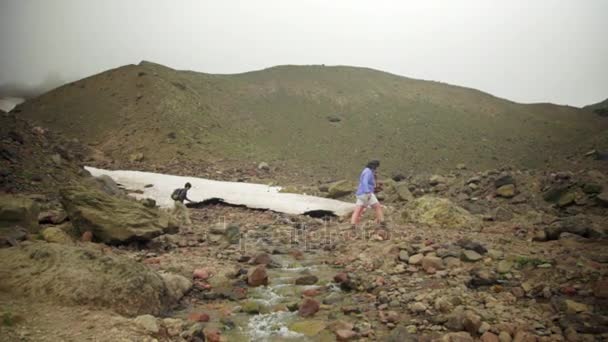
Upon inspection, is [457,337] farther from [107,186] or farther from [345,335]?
[107,186]

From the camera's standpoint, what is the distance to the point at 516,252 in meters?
6.89

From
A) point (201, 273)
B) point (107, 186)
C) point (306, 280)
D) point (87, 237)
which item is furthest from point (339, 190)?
point (87, 237)

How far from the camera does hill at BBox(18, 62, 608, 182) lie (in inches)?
1184

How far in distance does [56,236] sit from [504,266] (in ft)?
25.1

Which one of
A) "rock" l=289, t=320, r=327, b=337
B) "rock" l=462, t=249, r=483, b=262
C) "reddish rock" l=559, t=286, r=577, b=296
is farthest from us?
"rock" l=462, t=249, r=483, b=262

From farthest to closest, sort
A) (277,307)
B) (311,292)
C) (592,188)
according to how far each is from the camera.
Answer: (592,188) < (311,292) < (277,307)

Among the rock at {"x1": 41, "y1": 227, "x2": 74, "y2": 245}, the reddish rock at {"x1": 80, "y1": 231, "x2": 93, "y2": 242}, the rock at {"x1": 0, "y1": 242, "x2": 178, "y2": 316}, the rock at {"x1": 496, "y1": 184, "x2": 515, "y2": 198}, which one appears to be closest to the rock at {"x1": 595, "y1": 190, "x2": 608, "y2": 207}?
the rock at {"x1": 496, "y1": 184, "x2": 515, "y2": 198}

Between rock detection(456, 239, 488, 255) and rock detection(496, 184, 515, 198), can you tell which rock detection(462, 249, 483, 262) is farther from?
rock detection(496, 184, 515, 198)

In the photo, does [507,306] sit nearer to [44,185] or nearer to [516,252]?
[516,252]

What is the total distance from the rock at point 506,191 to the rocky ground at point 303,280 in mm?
2438

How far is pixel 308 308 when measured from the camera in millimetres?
5539

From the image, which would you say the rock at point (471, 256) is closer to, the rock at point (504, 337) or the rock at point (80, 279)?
the rock at point (504, 337)

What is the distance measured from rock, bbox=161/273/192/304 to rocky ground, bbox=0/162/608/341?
2 cm

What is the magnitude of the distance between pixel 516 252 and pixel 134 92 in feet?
122
